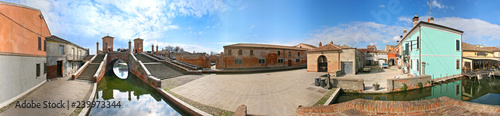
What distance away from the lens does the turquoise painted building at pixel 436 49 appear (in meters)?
11.8

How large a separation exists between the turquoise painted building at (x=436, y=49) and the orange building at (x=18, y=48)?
22.8 metres

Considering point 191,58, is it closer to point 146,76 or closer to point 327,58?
point 146,76

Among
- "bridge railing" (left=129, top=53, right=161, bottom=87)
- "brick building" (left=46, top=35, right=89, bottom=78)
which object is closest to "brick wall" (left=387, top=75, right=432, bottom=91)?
"bridge railing" (left=129, top=53, right=161, bottom=87)

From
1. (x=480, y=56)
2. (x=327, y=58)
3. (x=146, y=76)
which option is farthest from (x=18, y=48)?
(x=480, y=56)

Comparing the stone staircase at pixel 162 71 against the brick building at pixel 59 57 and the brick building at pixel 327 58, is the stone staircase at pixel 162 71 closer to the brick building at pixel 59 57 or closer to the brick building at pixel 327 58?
the brick building at pixel 59 57

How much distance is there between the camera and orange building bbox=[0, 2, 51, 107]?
485 cm

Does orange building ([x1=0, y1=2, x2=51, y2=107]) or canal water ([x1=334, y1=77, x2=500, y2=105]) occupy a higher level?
orange building ([x1=0, y1=2, x2=51, y2=107])

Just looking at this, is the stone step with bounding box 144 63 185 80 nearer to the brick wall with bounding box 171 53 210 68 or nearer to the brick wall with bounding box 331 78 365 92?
the brick wall with bounding box 171 53 210 68

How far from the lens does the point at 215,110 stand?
5.21 metres

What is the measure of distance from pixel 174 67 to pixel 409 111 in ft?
64.9

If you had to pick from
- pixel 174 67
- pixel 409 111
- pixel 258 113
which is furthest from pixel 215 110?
pixel 174 67

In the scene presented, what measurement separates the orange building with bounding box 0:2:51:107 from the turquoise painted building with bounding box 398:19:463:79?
22827mm

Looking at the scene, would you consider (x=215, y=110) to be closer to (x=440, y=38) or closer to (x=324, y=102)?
(x=324, y=102)

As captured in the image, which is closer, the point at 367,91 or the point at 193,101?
the point at 193,101
